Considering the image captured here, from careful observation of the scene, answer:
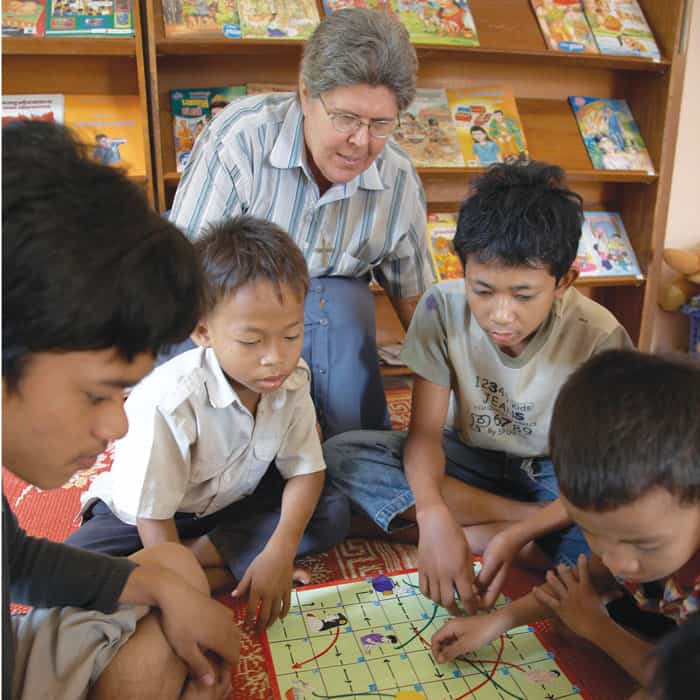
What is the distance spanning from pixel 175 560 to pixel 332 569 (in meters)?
0.40

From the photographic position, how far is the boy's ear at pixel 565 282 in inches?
43.6

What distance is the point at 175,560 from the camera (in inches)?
33.2

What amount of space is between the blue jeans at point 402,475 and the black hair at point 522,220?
1.18 feet

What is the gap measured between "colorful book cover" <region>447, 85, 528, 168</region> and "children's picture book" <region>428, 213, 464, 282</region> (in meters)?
0.22

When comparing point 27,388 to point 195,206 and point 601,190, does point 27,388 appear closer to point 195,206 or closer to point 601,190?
point 195,206

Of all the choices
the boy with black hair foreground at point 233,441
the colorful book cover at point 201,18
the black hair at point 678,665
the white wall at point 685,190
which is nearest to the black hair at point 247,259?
the boy with black hair foreground at point 233,441

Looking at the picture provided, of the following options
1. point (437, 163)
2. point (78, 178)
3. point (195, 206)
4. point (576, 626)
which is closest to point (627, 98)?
point (437, 163)

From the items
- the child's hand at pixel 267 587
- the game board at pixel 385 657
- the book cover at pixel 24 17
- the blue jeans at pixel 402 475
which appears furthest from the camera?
the book cover at pixel 24 17

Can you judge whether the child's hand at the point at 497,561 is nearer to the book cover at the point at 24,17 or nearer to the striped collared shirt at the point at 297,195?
the striped collared shirt at the point at 297,195

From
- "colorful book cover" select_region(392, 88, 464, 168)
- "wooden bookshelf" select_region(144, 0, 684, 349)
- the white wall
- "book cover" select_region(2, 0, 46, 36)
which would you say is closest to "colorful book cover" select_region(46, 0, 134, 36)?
"book cover" select_region(2, 0, 46, 36)

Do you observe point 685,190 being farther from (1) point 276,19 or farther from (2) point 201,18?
(2) point 201,18

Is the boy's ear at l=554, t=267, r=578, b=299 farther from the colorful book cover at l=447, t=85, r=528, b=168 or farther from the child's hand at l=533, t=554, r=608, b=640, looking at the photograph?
the colorful book cover at l=447, t=85, r=528, b=168

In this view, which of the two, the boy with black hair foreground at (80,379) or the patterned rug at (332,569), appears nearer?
the boy with black hair foreground at (80,379)

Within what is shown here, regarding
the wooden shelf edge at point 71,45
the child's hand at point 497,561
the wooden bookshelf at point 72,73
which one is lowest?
the child's hand at point 497,561
